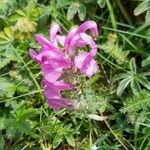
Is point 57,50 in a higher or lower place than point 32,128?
higher

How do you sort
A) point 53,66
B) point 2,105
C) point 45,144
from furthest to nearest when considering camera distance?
point 2,105, point 45,144, point 53,66

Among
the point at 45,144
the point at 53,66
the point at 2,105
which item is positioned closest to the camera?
the point at 53,66

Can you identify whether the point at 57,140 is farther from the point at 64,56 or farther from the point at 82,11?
the point at 82,11

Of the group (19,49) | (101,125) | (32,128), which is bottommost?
(101,125)

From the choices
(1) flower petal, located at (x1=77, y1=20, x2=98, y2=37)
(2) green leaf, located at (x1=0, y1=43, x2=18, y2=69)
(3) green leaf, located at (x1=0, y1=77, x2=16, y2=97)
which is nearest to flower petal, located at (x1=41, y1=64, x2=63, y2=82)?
(1) flower petal, located at (x1=77, y1=20, x2=98, y2=37)

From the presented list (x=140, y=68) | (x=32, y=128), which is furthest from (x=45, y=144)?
(x=140, y=68)

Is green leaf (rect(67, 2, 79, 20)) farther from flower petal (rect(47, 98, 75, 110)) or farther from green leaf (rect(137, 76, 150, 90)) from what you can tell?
flower petal (rect(47, 98, 75, 110))

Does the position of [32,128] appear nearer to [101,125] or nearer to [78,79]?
[101,125]
